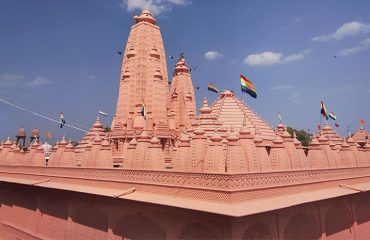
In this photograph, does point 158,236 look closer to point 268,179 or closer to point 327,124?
point 268,179

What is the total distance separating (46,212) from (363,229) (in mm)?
17473

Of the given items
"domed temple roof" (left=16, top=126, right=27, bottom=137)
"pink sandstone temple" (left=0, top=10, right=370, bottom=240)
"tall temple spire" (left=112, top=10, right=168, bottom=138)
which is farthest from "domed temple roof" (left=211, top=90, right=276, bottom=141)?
"domed temple roof" (left=16, top=126, right=27, bottom=137)

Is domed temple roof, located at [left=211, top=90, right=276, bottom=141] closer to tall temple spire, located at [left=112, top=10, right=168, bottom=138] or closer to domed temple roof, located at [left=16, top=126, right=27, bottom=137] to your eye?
tall temple spire, located at [left=112, top=10, right=168, bottom=138]

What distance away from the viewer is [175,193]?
11203mm

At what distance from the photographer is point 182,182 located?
11086mm

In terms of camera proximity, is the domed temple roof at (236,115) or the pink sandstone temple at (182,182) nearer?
the pink sandstone temple at (182,182)

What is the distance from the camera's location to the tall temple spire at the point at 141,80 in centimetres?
2386

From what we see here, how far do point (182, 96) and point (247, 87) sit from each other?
12236mm

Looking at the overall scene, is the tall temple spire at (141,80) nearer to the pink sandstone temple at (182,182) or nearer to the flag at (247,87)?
the pink sandstone temple at (182,182)

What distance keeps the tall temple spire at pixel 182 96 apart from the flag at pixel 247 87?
10.2 metres

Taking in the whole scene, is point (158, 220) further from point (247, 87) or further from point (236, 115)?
point (247, 87)

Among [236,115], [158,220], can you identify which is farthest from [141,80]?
[158,220]

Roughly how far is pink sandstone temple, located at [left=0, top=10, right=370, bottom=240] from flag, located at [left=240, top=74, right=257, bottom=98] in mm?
1191

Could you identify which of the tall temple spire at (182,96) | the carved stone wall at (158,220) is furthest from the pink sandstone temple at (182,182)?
the tall temple spire at (182,96)
